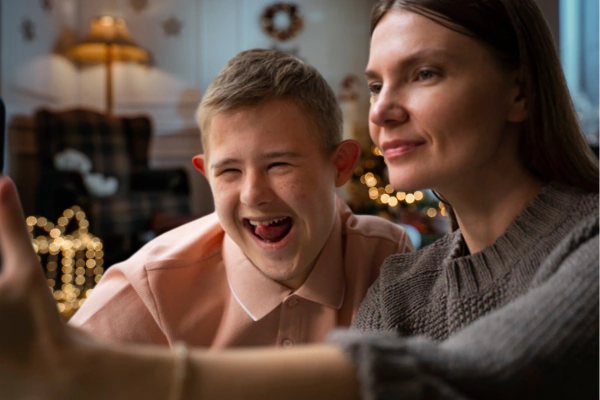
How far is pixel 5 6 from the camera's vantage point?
459 centimetres

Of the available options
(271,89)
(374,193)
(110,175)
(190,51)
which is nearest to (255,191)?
(271,89)

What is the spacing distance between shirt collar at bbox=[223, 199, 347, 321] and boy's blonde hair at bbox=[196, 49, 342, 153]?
230 mm

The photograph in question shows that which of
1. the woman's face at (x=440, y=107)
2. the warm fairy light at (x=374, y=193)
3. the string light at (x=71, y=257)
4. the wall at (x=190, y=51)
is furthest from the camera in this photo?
the wall at (x=190, y=51)

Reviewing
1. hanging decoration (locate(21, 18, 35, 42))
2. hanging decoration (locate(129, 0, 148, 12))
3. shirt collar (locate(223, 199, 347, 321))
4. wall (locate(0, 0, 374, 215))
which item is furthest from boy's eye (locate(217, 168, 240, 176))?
hanging decoration (locate(129, 0, 148, 12))

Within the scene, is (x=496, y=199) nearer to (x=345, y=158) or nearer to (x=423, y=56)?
(x=423, y=56)

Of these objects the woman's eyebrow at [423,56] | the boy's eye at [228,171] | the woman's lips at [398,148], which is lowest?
the boy's eye at [228,171]

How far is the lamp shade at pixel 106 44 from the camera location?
18.0 ft

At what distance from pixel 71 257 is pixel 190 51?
337cm

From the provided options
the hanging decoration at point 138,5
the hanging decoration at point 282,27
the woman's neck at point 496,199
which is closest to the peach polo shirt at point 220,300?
the woman's neck at point 496,199

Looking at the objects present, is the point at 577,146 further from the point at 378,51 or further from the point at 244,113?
the point at 244,113

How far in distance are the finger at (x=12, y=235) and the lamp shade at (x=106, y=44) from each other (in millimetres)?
5318

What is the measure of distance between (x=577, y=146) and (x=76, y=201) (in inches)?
144

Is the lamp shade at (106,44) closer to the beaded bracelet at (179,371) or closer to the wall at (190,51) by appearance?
the wall at (190,51)

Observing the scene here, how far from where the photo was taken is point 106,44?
5559 millimetres
